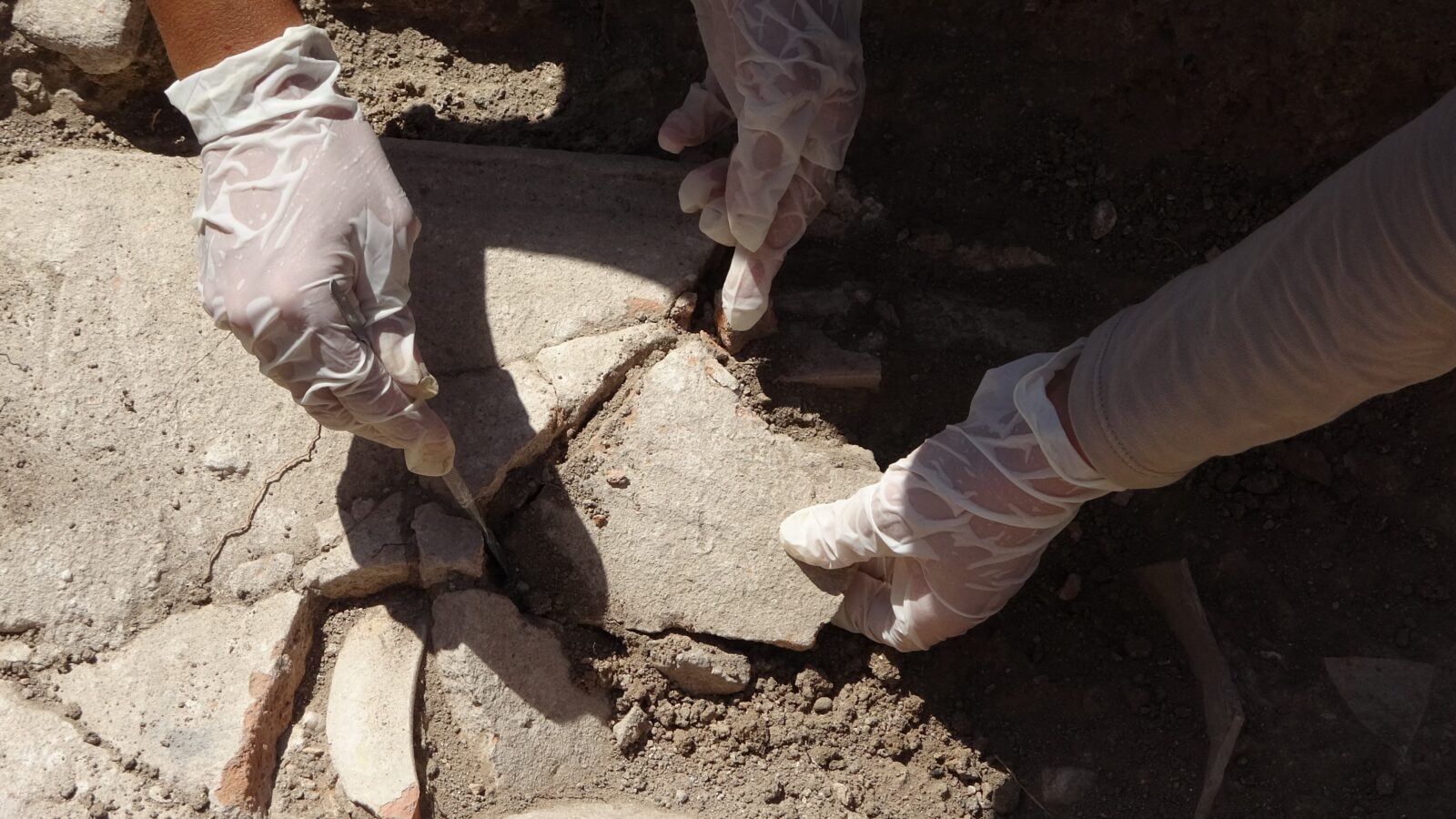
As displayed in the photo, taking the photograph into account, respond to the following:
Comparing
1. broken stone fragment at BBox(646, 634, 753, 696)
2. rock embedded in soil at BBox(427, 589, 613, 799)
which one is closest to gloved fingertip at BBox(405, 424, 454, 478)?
rock embedded in soil at BBox(427, 589, 613, 799)

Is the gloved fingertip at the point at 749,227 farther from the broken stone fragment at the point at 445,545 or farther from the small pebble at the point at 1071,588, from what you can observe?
the small pebble at the point at 1071,588

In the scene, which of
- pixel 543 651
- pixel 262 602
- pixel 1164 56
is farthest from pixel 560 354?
pixel 1164 56

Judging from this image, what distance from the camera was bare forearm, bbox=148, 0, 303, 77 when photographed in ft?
6.10

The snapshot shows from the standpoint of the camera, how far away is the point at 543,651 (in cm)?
213

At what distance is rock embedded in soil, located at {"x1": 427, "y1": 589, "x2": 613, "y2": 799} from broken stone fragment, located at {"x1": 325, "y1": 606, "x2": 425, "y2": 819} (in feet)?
0.22

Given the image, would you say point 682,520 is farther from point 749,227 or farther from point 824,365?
point 749,227

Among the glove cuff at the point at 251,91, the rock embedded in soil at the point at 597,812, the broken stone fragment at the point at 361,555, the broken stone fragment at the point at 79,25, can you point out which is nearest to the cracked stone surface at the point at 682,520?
the broken stone fragment at the point at 361,555

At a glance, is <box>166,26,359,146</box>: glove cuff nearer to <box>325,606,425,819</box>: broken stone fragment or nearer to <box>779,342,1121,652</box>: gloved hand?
<box>325,606,425,819</box>: broken stone fragment

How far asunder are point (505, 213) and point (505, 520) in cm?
79

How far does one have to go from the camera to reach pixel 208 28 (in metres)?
1.86

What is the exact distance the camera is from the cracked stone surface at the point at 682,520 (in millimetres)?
2221

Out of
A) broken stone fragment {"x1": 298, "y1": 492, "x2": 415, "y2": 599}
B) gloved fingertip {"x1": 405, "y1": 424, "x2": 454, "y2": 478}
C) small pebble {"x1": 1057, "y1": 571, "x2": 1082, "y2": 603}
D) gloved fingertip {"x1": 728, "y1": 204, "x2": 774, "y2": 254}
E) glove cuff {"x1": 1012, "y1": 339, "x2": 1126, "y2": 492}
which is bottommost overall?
small pebble {"x1": 1057, "y1": 571, "x2": 1082, "y2": 603}

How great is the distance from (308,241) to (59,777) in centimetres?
109

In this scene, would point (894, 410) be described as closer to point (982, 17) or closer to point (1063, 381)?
point (1063, 381)
